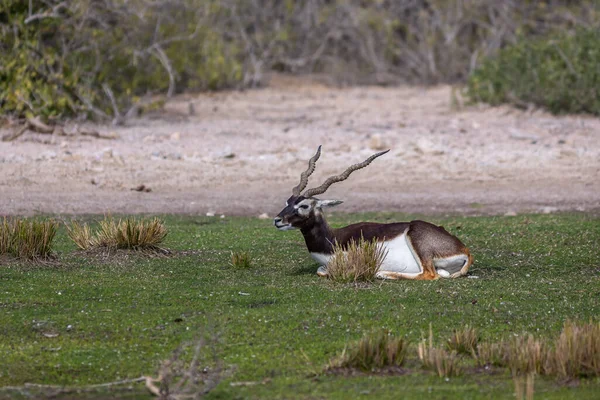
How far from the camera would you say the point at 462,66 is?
83.6 ft

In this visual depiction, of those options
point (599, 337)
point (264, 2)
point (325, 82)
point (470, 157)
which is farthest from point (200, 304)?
point (264, 2)

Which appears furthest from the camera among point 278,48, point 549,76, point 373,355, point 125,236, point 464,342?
point 278,48

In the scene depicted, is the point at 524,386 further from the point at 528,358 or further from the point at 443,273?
the point at 443,273

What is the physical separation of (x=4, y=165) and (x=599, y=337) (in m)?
10.7

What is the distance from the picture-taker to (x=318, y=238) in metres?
9.48

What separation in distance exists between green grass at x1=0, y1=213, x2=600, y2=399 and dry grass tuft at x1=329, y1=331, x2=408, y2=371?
4.7 inches

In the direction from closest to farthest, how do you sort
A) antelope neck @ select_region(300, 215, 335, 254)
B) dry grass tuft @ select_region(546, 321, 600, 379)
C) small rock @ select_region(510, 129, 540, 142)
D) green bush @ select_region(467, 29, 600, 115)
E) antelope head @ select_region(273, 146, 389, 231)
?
1. dry grass tuft @ select_region(546, 321, 600, 379)
2. antelope head @ select_region(273, 146, 389, 231)
3. antelope neck @ select_region(300, 215, 335, 254)
4. small rock @ select_region(510, 129, 540, 142)
5. green bush @ select_region(467, 29, 600, 115)

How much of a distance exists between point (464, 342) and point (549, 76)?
13289mm

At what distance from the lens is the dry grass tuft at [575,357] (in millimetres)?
6465

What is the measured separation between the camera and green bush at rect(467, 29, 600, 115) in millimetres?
19188

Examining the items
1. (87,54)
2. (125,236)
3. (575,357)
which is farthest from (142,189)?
(575,357)

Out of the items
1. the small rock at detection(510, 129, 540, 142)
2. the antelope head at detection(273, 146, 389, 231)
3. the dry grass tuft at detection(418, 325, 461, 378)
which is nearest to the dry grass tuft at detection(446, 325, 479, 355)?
the dry grass tuft at detection(418, 325, 461, 378)

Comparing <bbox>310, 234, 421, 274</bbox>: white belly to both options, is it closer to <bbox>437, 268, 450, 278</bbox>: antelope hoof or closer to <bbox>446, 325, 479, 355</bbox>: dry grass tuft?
<bbox>437, 268, 450, 278</bbox>: antelope hoof

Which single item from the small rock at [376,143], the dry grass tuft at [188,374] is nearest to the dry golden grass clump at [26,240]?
the dry grass tuft at [188,374]
